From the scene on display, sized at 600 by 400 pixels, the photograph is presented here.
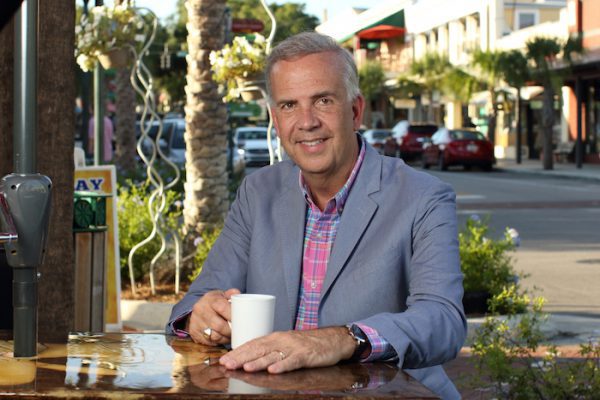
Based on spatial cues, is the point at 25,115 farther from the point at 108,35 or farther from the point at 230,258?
the point at 108,35

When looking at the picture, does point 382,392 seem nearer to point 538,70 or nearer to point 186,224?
point 186,224

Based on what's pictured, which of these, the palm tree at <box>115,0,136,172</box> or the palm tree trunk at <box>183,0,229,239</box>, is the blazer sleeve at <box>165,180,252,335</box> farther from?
the palm tree at <box>115,0,136,172</box>

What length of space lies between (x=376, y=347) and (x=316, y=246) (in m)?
0.62

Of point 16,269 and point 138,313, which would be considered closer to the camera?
point 16,269

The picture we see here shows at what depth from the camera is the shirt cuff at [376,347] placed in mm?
2930

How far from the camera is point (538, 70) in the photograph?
40562 mm

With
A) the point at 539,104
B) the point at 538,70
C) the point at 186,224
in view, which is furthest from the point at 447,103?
the point at 186,224

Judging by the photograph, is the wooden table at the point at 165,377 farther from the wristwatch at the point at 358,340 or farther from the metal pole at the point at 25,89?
the metal pole at the point at 25,89

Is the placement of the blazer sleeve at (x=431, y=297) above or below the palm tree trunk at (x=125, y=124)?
below

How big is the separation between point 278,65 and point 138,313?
6.19 meters

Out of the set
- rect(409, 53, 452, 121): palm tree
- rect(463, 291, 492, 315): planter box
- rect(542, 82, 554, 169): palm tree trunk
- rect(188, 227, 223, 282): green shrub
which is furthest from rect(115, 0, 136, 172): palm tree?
rect(409, 53, 452, 121): palm tree

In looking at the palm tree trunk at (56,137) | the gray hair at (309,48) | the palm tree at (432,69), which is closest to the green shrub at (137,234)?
the palm tree trunk at (56,137)

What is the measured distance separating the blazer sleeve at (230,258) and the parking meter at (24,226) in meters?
0.73

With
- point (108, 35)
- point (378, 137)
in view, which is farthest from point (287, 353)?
point (378, 137)
